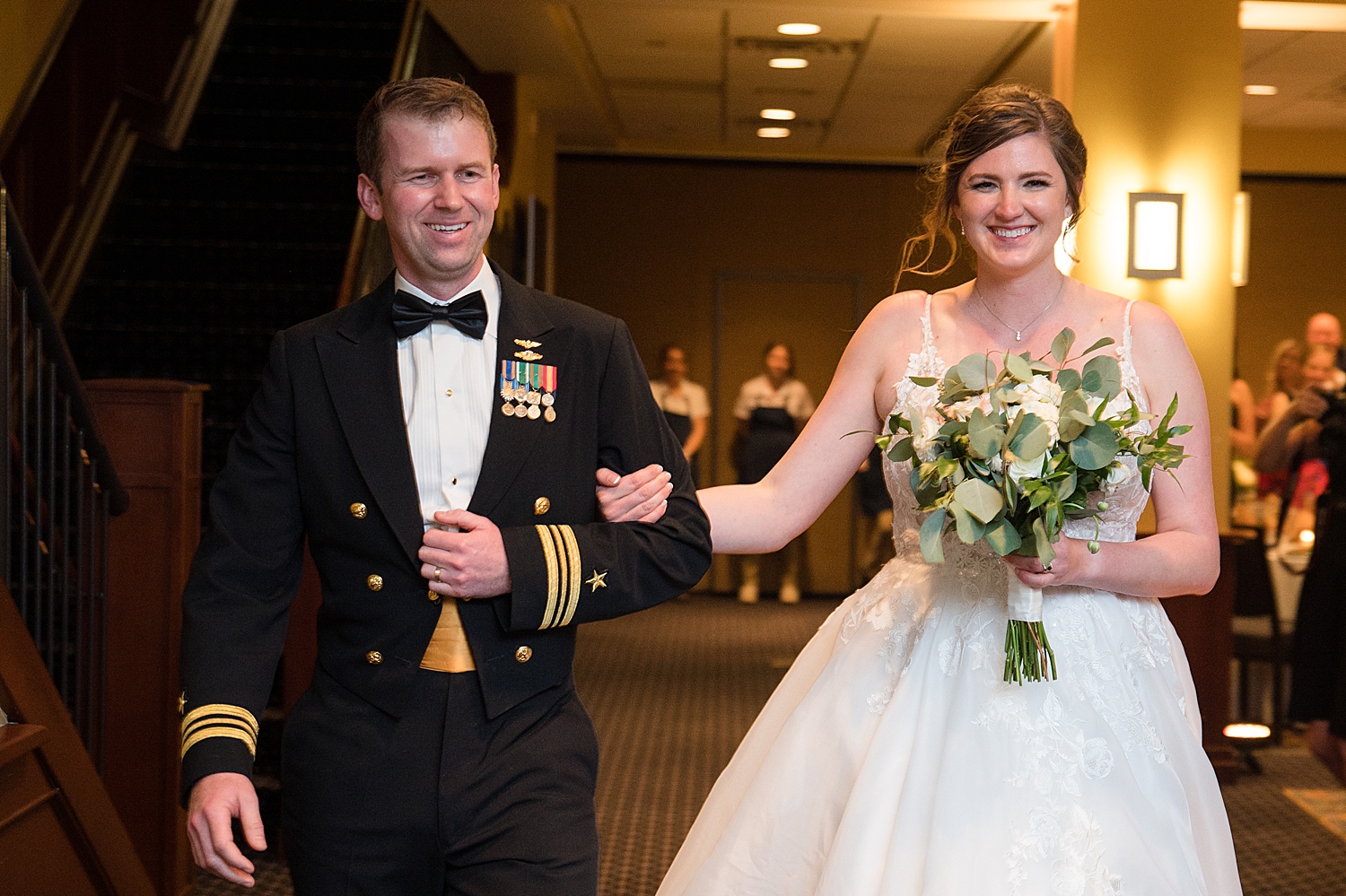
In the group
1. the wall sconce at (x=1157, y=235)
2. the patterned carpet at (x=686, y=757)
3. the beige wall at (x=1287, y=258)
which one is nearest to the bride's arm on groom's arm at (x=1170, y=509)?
the patterned carpet at (x=686, y=757)

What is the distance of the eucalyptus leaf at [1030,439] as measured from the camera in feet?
6.07

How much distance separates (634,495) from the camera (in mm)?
1834

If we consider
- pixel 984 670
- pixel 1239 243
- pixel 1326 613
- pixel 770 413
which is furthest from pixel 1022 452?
pixel 770 413

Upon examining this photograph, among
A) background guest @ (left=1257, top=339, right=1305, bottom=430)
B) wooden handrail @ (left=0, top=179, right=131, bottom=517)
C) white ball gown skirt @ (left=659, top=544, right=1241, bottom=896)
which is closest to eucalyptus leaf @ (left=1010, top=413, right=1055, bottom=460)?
white ball gown skirt @ (left=659, top=544, right=1241, bottom=896)

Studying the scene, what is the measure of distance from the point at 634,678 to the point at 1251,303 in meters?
6.39

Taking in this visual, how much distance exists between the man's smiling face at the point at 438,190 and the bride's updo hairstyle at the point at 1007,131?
0.87 metres

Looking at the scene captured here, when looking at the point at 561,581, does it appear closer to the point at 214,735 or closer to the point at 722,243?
the point at 214,735

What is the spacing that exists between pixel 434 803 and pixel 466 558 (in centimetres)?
31

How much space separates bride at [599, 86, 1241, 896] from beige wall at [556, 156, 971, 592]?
9.06 meters

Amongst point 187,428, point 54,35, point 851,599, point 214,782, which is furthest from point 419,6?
point 214,782

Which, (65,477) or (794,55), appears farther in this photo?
(794,55)

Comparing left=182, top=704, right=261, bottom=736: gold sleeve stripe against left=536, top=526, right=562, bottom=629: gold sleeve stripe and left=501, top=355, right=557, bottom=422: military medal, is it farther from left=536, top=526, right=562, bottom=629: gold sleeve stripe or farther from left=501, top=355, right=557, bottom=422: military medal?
left=501, top=355, right=557, bottom=422: military medal

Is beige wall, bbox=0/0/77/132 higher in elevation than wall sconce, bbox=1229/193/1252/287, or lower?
higher

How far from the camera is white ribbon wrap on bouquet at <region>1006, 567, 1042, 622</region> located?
2049 mm
